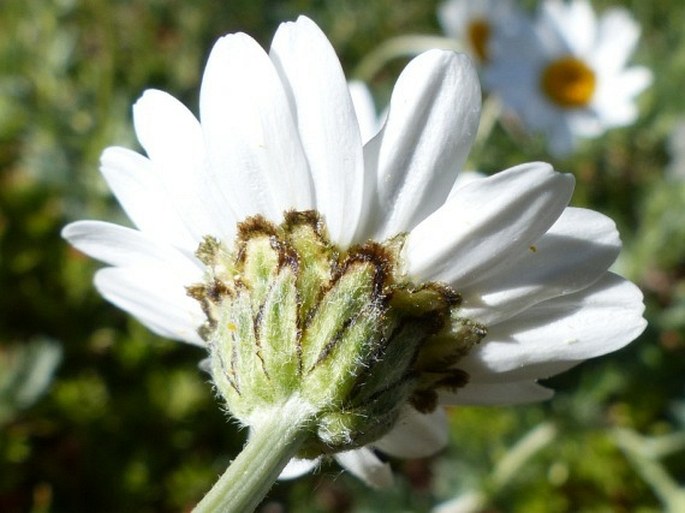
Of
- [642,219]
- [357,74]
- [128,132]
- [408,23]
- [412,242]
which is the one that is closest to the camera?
[412,242]

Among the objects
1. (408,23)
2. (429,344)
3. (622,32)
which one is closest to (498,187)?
(429,344)

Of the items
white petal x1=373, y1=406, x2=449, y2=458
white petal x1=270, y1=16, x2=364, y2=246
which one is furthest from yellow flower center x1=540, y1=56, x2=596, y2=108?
white petal x1=270, y1=16, x2=364, y2=246

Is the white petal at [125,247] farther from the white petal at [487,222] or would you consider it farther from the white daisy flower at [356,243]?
the white petal at [487,222]

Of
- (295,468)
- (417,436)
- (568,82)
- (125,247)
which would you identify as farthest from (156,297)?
(568,82)

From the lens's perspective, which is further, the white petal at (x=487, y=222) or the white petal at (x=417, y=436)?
the white petal at (x=417, y=436)

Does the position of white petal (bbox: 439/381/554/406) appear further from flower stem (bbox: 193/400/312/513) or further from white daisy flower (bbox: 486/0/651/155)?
white daisy flower (bbox: 486/0/651/155)

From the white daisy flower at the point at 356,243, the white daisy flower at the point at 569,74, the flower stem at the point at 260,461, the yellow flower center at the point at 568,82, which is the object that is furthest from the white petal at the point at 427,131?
the yellow flower center at the point at 568,82

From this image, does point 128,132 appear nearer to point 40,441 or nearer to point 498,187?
point 40,441
